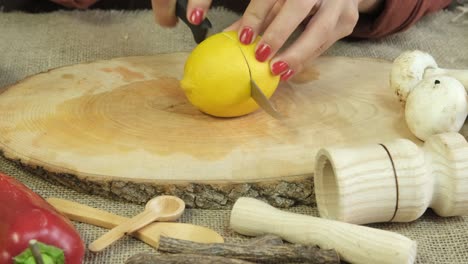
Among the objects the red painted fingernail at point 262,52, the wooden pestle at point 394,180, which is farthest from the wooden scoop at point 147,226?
the red painted fingernail at point 262,52

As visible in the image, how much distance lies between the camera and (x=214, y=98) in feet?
3.89

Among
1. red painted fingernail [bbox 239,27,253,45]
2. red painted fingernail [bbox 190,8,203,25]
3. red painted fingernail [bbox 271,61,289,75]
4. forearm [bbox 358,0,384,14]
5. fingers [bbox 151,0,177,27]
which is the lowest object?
forearm [bbox 358,0,384,14]

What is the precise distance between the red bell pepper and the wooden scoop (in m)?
0.10

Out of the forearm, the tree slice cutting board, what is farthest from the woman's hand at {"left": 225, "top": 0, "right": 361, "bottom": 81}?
the forearm

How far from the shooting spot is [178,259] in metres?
0.89

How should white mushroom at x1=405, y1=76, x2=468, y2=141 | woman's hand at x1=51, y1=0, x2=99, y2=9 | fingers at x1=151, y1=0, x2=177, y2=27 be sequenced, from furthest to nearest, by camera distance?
woman's hand at x1=51, y1=0, x2=99, y2=9, fingers at x1=151, y1=0, x2=177, y2=27, white mushroom at x1=405, y1=76, x2=468, y2=141

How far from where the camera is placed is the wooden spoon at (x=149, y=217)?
0.98 m

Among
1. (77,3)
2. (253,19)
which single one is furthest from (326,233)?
(77,3)

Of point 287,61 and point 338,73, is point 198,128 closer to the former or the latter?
point 287,61

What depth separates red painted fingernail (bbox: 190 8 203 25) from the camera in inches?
49.2

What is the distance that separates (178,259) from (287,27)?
49 cm

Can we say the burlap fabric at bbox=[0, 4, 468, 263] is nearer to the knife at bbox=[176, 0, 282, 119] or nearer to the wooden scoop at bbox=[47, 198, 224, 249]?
the knife at bbox=[176, 0, 282, 119]

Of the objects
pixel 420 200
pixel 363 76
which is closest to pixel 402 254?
pixel 420 200

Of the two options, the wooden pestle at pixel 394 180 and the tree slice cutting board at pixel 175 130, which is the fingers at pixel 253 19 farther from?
the wooden pestle at pixel 394 180
